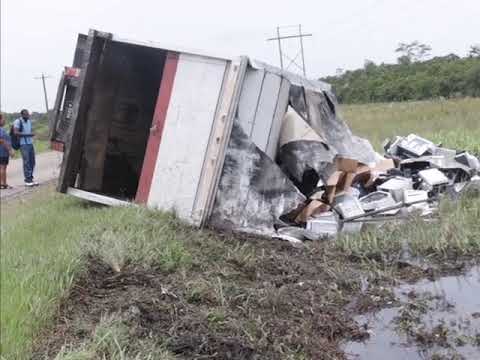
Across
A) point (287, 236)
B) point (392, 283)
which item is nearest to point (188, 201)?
point (287, 236)

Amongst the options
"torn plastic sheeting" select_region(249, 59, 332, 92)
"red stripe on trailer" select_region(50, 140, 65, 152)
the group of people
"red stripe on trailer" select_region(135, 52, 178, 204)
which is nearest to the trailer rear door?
"red stripe on trailer" select_region(50, 140, 65, 152)

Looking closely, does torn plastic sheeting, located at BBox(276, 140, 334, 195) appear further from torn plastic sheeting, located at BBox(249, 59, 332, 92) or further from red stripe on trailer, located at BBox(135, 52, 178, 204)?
red stripe on trailer, located at BBox(135, 52, 178, 204)

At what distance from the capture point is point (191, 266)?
4.22m

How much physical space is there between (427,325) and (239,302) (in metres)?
1.06

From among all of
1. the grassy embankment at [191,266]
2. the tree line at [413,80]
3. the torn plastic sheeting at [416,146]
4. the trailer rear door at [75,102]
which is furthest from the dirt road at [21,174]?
the tree line at [413,80]

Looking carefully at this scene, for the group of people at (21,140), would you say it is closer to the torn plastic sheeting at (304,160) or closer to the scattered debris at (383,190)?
the torn plastic sheeting at (304,160)

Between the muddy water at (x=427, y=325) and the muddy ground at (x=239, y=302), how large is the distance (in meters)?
0.10

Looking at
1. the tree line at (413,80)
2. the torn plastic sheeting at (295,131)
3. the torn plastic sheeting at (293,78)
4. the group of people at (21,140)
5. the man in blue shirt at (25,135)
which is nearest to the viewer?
the torn plastic sheeting at (293,78)

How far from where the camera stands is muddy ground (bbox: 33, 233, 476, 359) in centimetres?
296

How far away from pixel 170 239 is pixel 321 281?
1.26 metres

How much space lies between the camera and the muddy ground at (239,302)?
9.71ft

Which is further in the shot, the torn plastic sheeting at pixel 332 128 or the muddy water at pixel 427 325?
the torn plastic sheeting at pixel 332 128

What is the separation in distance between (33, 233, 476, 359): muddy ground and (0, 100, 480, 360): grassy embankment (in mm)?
12

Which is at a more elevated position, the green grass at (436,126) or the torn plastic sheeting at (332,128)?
the green grass at (436,126)
